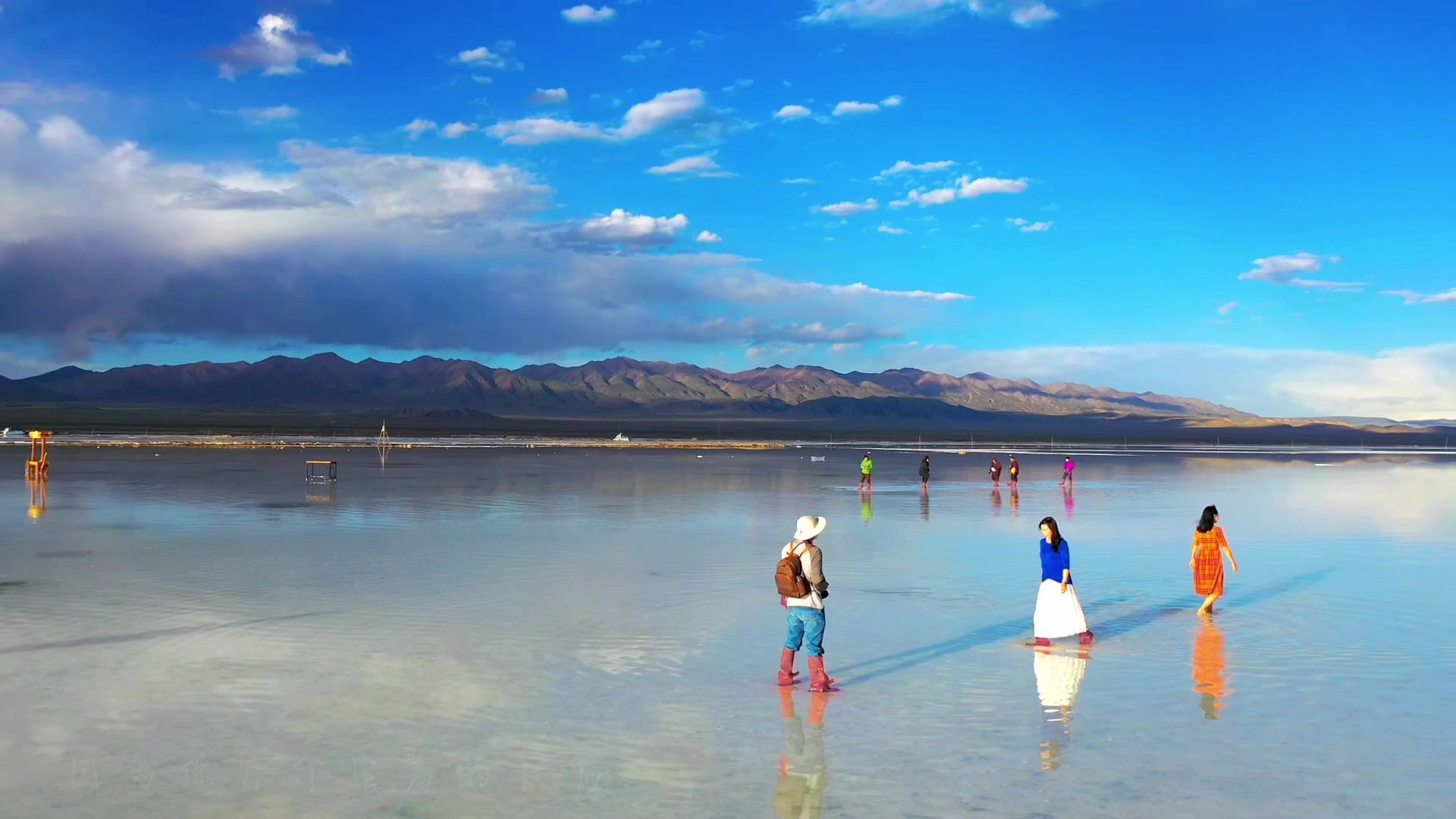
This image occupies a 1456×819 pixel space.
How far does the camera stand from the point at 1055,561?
1120 centimetres

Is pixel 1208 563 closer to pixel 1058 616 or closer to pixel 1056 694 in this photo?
pixel 1058 616

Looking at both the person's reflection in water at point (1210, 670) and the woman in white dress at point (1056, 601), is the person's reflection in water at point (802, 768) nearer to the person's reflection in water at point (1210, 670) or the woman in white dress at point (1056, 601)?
the person's reflection in water at point (1210, 670)

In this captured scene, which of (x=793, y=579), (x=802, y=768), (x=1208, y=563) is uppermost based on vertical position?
(x=793, y=579)

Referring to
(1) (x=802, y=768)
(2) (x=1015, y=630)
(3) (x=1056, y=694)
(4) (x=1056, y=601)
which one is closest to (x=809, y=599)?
(1) (x=802, y=768)

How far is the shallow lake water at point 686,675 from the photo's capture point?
683 centimetres

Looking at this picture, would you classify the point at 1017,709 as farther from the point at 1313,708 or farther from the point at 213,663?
the point at 213,663

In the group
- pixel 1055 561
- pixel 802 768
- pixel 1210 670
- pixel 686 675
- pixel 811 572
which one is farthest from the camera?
pixel 1055 561

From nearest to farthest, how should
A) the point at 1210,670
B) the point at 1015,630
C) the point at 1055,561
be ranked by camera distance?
the point at 1210,670 < the point at 1055,561 < the point at 1015,630

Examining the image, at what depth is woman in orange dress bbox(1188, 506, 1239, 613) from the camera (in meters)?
12.6

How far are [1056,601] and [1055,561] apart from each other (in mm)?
436

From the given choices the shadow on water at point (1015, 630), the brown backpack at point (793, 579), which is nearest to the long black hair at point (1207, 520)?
the shadow on water at point (1015, 630)

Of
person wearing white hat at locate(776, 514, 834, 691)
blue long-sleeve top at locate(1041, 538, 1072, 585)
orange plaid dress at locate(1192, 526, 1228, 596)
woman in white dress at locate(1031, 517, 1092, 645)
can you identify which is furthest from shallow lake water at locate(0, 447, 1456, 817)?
blue long-sleeve top at locate(1041, 538, 1072, 585)

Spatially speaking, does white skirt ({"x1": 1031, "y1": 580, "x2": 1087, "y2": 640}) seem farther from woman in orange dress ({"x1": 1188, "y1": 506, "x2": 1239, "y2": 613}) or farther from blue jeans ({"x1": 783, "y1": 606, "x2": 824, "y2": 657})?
blue jeans ({"x1": 783, "y1": 606, "x2": 824, "y2": 657})

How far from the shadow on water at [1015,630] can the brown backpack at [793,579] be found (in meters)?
1.10
